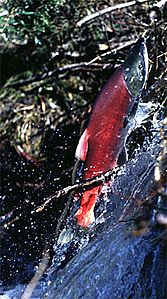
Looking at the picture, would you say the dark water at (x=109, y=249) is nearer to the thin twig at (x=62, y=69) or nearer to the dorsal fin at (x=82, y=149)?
the dorsal fin at (x=82, y=149)

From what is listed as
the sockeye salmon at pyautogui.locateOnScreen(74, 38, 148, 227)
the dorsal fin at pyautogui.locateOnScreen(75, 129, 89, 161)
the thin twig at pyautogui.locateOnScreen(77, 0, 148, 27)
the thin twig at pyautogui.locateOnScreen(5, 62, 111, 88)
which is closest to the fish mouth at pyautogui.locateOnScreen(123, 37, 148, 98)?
the sockeye salmon at pyautogui.locateOnScreen(74, 38, 148, 227)

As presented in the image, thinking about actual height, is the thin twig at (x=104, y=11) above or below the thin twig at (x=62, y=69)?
above

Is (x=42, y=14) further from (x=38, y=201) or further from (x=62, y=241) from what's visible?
(x=62, y=241)

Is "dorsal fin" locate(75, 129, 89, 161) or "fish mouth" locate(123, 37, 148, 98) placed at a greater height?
"fish mouth" locate(123, 37, 148, 98)

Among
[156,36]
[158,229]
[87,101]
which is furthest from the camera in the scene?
[87,101]

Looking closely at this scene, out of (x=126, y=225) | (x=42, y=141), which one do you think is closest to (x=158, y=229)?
(x=126, y=225)

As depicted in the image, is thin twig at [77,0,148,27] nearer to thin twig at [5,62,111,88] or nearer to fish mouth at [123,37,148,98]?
thin twig at [5,62,111,88]

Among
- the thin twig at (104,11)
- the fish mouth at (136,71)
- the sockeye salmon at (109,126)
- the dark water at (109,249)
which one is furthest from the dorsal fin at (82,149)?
the thin twig at (104,11)

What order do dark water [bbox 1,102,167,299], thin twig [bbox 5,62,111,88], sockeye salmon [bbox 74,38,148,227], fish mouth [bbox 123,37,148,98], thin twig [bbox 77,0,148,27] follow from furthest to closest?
thin twig [bbox 5,62,111,88]
thin twig [bbox 77,0,148,27]
fish mouth [bbox 123,37,148,98]
sockeye salmon [bbox 74,38,148,227]
dark water [bbox 1,102,167,299]

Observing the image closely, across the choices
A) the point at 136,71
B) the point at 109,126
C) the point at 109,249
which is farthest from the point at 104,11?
the point at 109,249
